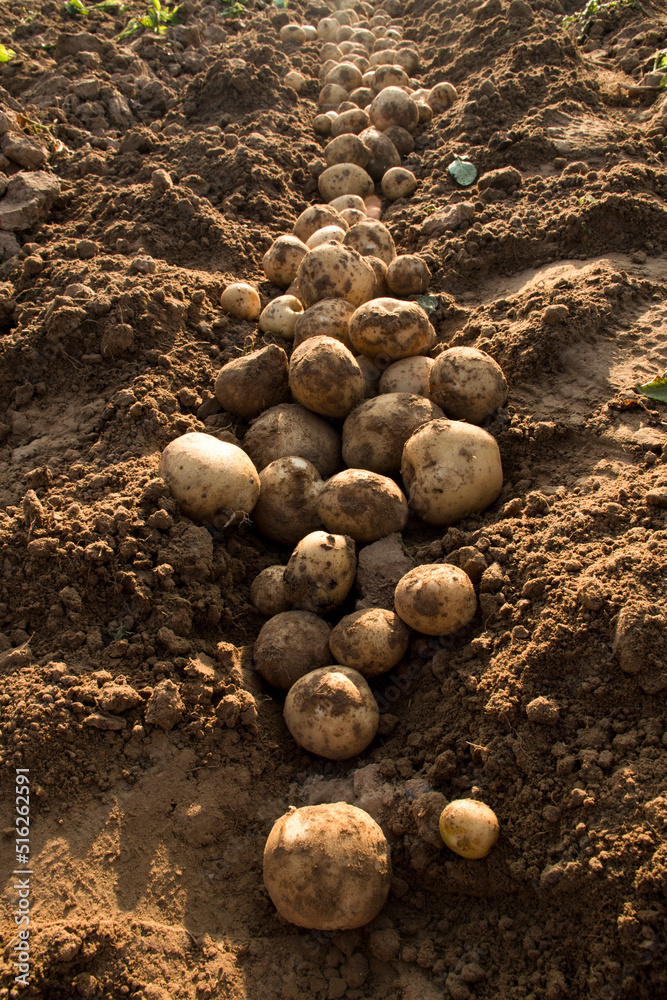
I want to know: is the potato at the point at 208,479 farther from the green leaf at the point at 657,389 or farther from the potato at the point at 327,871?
the green leaf at the point at 657,389

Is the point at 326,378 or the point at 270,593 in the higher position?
the point at 326,378

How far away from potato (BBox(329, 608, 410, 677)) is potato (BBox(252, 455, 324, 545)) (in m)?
0.70

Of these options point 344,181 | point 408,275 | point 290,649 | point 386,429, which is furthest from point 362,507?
point 344,181

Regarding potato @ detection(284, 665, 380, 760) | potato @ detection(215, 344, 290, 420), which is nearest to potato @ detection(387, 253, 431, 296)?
potato @ detection(215, 344, 290, 420)

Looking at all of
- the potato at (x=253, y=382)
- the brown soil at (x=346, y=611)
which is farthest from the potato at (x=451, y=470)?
the potato at (x=253, y=382)

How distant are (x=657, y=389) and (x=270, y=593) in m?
2.07

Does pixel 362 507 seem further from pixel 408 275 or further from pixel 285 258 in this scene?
pixel 285 258

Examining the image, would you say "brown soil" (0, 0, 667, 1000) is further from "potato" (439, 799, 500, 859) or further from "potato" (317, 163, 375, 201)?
"potato" (317, 163, 375, 201)

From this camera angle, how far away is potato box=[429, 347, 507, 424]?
3.42 metres

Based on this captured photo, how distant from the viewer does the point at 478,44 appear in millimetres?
6539

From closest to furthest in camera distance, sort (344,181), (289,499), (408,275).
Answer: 1. (289,499)
2. (408,275)
3. (344,181)

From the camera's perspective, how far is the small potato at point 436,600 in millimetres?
2756

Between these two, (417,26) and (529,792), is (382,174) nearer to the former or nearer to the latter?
Result: (417,26)

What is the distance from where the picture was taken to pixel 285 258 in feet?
15.0
